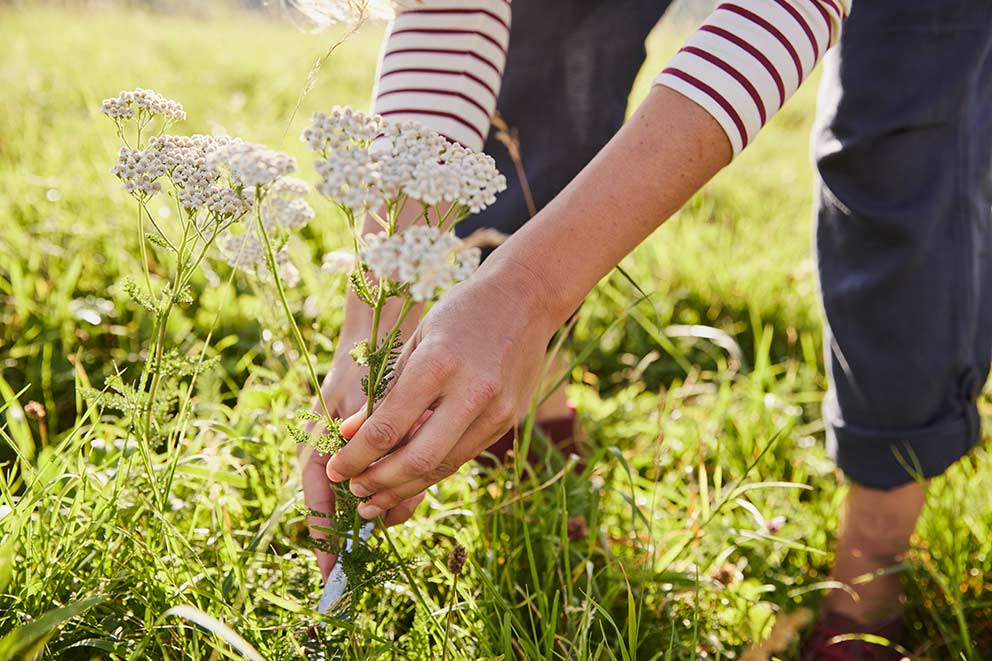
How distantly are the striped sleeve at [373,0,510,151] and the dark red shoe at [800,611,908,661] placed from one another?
3.21 feet

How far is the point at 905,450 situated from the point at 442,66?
3.12 ft

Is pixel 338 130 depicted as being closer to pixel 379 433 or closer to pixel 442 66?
pixel 379 433

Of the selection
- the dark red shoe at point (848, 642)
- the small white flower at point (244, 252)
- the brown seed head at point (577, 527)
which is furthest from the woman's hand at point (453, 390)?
the dark red shoe at point (848, 642)

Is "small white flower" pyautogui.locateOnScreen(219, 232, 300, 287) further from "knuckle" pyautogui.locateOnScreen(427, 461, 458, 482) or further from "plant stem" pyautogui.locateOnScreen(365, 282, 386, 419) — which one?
"knuckle" pyautogui.locateOnScreen(427, 461, 458, 482)

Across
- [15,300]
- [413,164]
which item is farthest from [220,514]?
[15,300]

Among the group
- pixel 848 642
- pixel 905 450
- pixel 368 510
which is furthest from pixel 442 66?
pixel 848 642

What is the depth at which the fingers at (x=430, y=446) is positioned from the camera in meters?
0.84

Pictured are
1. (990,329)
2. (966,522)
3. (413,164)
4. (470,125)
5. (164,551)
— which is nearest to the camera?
(413,164)

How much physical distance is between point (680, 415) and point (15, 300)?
1393 mm

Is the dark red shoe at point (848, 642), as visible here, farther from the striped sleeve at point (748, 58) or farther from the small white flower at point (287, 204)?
the small white flower at point (287, 204)

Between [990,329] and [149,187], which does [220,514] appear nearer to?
[149,187]

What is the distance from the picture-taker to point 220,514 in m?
1.13

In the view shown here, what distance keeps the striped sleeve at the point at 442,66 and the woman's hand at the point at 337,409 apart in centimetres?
30

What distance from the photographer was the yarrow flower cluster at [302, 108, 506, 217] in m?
0.75
